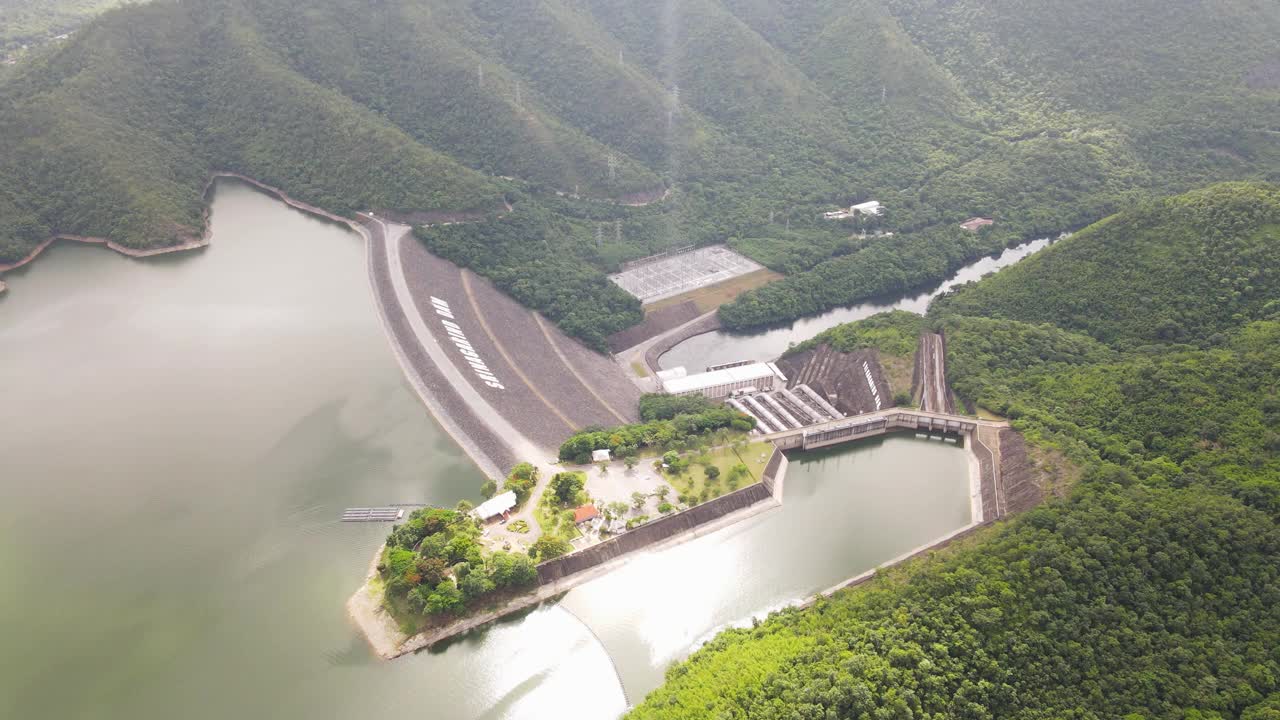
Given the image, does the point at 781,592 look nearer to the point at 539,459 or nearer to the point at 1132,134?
the point at 539,459

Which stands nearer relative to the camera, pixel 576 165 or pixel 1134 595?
pixel 1134 595

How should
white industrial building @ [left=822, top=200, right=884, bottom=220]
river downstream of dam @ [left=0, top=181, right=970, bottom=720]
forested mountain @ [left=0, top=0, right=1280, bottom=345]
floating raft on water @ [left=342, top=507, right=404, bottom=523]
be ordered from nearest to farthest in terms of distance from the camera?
1. river downstream of dam @ [left=0, top=181, right=970, bottom=720]
2. floating raft on water @ [left=342, top=507, right=404, bottom=523]
3. forested mountain @ [left=0, top=0, right=1280, bottom=345]
4. white industrial building @ [left=822, top=200, right=884, bottom=220]

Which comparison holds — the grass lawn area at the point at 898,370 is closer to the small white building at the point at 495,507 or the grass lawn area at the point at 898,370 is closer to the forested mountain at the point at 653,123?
the forested mountain at the point at 653,123

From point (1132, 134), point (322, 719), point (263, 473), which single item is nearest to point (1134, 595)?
point (322, 719)

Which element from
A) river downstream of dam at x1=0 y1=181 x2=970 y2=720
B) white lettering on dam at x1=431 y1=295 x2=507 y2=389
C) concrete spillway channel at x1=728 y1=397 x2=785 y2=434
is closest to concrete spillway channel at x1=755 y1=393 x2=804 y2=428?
concrete spillway channel at x1=728 y1=397 x2=785 y2=434

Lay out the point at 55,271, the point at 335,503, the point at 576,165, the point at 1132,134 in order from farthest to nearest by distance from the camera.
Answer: the point at 1132,134 → the point at 576,165 → the point at 55,271 → the point at 335,503

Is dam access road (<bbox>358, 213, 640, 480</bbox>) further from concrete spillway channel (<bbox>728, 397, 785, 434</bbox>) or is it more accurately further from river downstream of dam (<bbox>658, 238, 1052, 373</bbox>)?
river downstream of dam (<bbox>658, 238, 1052, 373</bbox>)

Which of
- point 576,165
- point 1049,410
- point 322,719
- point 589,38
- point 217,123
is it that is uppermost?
point 589,38
